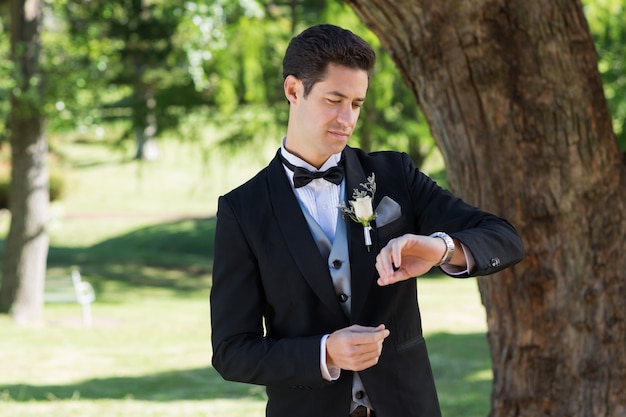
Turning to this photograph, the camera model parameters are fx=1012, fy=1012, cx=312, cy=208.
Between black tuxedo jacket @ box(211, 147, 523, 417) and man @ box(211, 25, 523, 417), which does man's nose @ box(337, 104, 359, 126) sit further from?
black tuxedo jacket @ box(211, 147, 523, 417)

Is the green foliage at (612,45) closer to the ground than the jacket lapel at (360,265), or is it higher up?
higher up

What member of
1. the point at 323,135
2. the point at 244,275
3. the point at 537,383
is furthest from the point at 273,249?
the point at 537,383

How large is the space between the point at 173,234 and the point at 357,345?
28422 mm

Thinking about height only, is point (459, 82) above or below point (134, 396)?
above

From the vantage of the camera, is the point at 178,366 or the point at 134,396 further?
the point at 178,366

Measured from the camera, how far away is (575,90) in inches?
177

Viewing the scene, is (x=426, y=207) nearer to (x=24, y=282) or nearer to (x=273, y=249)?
(x=273, y=249)

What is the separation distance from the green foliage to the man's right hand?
12445 millimetres

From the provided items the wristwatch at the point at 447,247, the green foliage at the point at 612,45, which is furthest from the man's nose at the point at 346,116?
the green foliage at the point at 612,45

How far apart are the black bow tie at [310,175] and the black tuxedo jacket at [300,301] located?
3 centimetres

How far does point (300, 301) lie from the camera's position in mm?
2607

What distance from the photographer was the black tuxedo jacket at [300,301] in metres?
2.54

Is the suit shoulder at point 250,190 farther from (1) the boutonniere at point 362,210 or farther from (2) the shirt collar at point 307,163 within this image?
(1) the boutonniere at point 362,210

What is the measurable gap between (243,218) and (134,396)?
742cm
